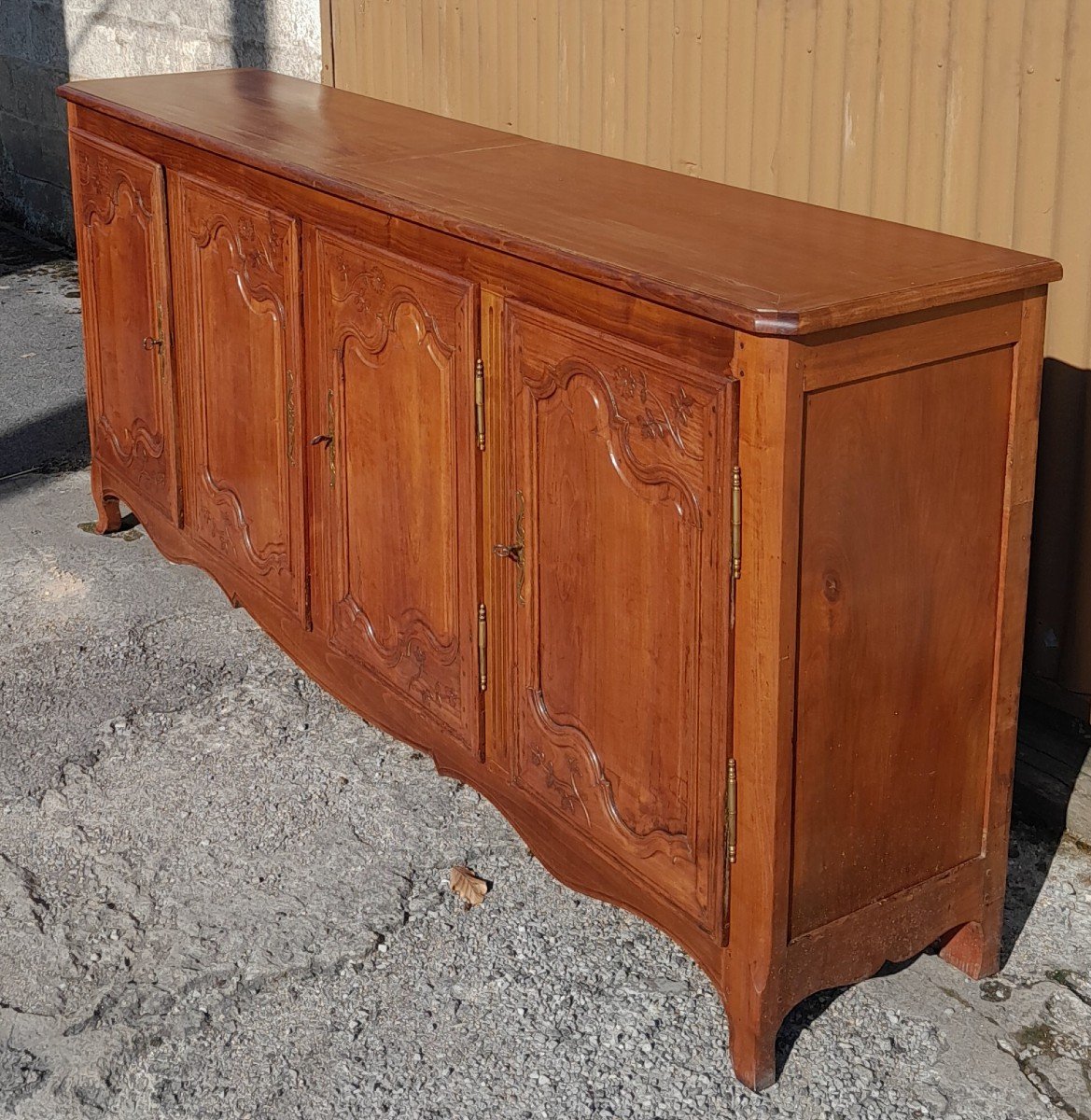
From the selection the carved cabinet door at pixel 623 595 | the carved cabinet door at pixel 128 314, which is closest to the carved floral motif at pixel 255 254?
the carved cabinet door at pixel 128 314

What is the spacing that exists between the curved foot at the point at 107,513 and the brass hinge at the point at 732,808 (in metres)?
2.53

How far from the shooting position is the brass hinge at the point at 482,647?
2.88 m

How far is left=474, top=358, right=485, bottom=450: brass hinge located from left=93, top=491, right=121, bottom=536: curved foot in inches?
77.1

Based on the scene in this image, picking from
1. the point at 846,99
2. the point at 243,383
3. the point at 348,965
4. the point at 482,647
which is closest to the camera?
the point at 348,965

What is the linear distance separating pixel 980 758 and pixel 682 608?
57cm

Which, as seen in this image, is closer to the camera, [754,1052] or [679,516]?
[679,516]

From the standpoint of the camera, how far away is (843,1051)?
2.58m

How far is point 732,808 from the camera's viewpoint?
2.39 metres

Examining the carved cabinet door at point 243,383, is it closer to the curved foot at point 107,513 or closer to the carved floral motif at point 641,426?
the curved foot at point 107,513

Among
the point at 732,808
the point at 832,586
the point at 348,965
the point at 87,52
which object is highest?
the point at 87,52

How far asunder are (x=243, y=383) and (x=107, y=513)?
3.61ft

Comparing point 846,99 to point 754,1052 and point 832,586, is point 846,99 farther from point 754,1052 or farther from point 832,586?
point 754,1052

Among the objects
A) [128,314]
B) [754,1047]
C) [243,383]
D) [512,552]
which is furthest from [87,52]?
[754,1047]

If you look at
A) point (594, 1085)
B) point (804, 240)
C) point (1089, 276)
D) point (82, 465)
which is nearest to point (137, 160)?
point (82, 465)
